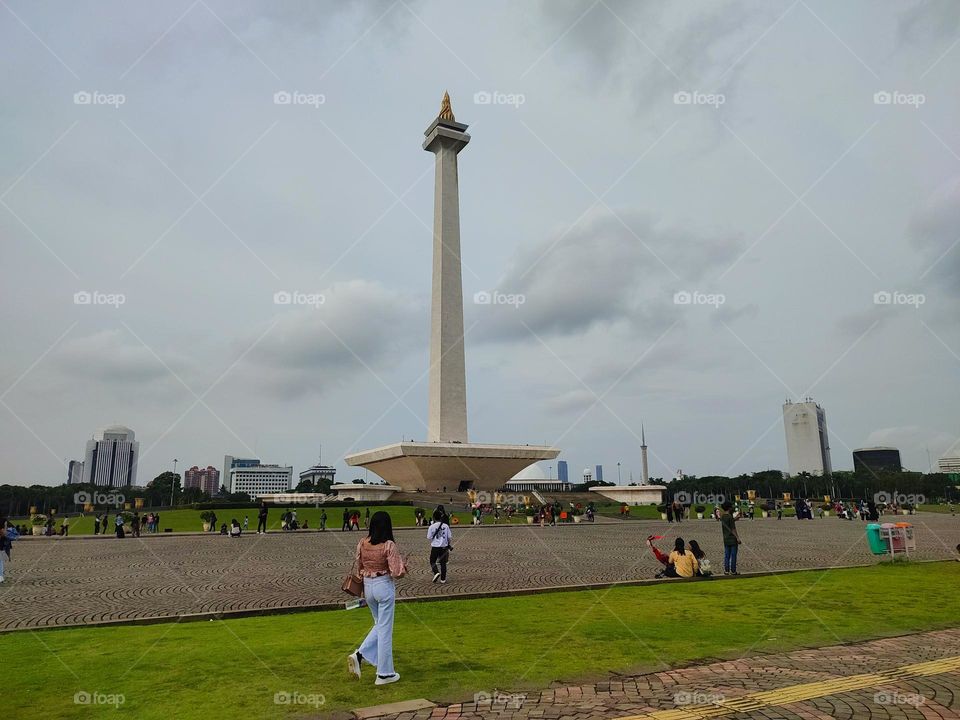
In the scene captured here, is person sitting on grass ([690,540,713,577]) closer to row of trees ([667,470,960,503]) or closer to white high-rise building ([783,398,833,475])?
row of trees ([667,470,960,503])

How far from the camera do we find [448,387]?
53.4 meters

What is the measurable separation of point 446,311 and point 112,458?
8176cm

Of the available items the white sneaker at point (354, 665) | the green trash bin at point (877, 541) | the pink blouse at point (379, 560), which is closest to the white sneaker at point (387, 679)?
the white sneaker at point (354, 665)

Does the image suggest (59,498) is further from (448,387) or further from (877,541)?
(877,541)

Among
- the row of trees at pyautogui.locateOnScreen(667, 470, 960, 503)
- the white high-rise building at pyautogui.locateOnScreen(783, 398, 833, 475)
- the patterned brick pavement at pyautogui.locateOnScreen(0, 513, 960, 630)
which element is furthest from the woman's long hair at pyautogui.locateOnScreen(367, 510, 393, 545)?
the white high-rise building at pyautogui.locateOnScreen(783, 398, 833, 475)

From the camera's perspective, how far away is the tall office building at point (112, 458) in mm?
107000

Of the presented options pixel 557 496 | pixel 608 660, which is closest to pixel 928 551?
pixel 608 660

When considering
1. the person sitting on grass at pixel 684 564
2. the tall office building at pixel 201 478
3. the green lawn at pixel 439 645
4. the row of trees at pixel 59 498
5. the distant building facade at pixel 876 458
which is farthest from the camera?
the tall office building at pixel 201 478

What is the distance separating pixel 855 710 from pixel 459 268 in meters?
51.7

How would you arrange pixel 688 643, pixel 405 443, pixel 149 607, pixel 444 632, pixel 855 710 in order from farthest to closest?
pixel 405 443
pixel 149 607
pixel 444 632
pixel 688 643
pixel 855 710

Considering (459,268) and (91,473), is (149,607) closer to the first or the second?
(459,268)

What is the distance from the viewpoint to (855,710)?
437 centimetres

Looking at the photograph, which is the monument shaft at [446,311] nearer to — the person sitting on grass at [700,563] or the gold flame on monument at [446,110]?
the gold flame on monument at [446,110]

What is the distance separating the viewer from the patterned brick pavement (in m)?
9.67
